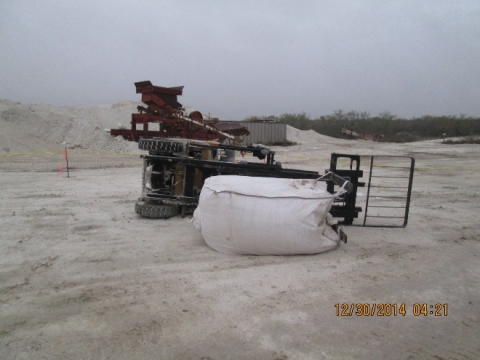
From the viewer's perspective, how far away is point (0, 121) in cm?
2112

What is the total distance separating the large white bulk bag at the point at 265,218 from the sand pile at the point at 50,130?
59.0ft

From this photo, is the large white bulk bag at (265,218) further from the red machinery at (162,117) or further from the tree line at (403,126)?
the tree line at (403,126)

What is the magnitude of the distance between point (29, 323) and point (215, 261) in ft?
5.78

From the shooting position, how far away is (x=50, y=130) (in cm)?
2294

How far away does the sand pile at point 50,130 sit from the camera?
1978 centimetres

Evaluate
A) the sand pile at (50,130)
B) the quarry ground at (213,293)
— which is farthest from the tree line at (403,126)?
the quarry ground at (213,293)

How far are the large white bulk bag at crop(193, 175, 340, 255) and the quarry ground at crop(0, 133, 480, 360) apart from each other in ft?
0.44

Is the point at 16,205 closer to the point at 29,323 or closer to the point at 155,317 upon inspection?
the point at 29,323

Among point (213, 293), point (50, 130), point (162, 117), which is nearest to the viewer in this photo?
point (213, 293)

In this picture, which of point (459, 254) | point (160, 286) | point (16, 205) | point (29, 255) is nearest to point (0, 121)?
point (16, 205)

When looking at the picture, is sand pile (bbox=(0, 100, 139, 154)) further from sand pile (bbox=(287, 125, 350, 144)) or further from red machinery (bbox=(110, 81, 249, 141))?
sand pile (bbox=(287, 125, 350, 144))

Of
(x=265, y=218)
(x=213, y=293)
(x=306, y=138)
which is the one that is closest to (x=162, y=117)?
(x=265, y=218)
